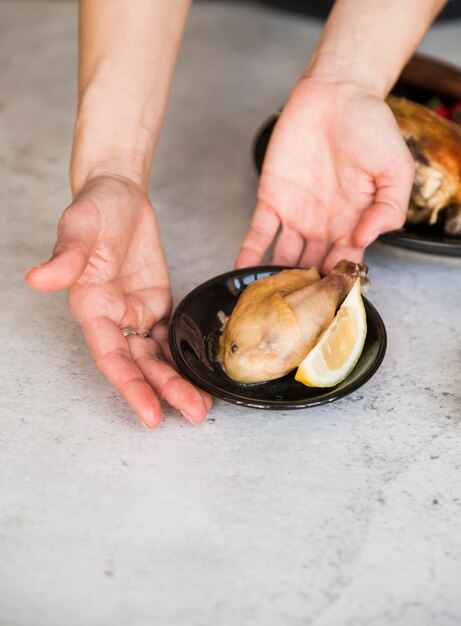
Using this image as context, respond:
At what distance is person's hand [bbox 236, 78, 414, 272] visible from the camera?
61.4 inches

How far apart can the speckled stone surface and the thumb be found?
0.91ft

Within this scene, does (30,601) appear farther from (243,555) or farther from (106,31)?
(106,31)

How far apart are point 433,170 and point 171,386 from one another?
0.82 m

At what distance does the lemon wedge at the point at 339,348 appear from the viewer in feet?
4.02

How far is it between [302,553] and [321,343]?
0.35m

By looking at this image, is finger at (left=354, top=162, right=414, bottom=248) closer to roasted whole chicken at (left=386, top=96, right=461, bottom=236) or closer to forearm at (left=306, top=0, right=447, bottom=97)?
roasted whole chicken at (left=386, top=96, right=461, bottom=236)

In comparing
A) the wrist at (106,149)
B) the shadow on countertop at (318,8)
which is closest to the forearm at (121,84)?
the wrist at (106,149)

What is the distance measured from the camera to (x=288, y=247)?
5.37 feet

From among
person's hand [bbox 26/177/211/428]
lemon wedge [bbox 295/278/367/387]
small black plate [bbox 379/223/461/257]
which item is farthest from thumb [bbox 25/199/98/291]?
small black plate [bbox 379/223/461/257]

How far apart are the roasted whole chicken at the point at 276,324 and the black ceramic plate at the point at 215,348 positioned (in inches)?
0.9

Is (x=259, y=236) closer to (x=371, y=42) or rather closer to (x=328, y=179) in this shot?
(x=328, y=179)

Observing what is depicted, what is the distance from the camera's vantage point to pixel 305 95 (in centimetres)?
168

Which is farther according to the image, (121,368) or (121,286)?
(121,286)

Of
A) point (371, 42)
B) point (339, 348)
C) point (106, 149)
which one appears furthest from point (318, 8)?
point (339, 348)
